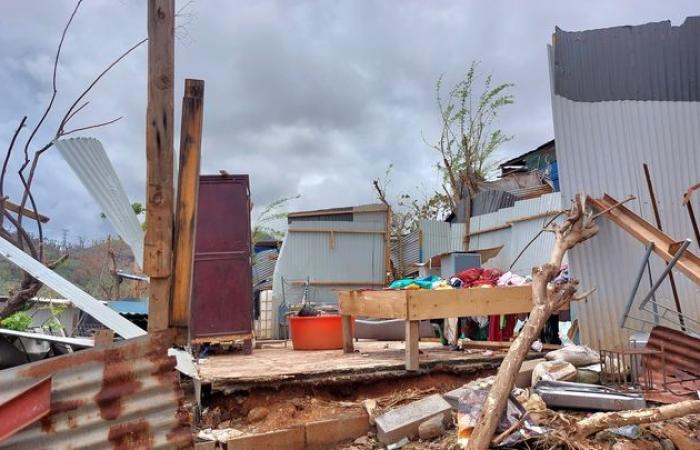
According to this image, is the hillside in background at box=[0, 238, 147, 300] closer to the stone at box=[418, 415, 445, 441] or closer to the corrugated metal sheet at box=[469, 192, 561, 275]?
the stone at box=[418, 415, 445, 441]

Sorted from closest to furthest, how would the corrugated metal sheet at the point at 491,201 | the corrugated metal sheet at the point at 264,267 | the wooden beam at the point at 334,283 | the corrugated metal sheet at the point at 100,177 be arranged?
the corrugated metal sheet at the point at 100,177 → the wooden beam at the point at 334,283 → the corrugated metal sheet at the point at 491,201 → the corrugated metal sheet at the point at 264,267

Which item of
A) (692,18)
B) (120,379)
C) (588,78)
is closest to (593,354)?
(588,78)

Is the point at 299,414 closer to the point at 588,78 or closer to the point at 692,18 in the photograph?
the point at 588,78

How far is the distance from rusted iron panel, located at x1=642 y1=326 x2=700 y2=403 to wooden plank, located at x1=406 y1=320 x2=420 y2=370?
192 centimetres

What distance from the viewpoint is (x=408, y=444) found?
406 cm

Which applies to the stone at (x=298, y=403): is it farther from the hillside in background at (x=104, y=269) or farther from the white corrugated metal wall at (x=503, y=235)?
the white corrugated metal wall at (x=503, y=235)

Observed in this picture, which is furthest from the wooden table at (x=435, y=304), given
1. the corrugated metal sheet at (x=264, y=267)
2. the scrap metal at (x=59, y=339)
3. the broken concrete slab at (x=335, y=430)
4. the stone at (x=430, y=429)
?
the corrugated metal sheet at (x=264, y=267)

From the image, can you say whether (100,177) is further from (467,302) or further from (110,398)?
(467,302)

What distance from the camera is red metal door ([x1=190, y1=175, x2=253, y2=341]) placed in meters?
6.91

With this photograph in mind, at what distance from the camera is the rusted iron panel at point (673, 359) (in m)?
4.36

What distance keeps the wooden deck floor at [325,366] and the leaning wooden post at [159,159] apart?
2221 mm

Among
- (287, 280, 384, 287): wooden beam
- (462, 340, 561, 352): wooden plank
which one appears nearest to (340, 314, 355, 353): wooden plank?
(462, 340, 561, 352): wooden plank

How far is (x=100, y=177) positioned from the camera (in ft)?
10.4

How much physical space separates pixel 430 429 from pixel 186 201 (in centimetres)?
264
